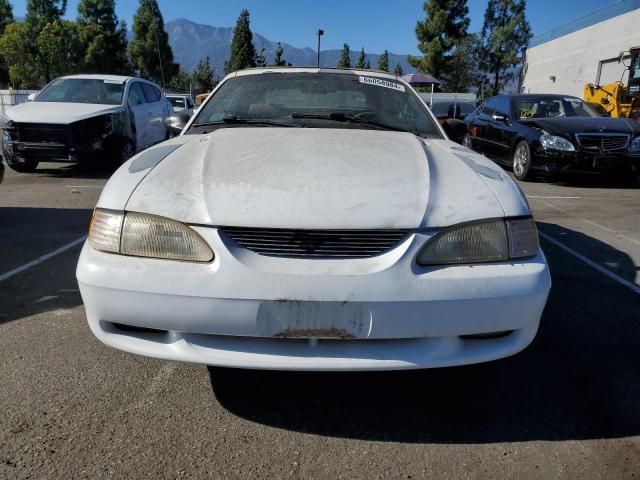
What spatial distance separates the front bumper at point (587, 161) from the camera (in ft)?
26.0

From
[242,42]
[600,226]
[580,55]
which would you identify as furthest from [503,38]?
[600,226]

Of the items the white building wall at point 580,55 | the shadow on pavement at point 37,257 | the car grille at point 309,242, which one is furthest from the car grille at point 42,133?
the white building wall at point 580,55

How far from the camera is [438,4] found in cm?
4088

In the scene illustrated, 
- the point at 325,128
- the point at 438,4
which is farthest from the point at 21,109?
the point at 438,4

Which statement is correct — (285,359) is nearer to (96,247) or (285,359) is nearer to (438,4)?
(96,247)

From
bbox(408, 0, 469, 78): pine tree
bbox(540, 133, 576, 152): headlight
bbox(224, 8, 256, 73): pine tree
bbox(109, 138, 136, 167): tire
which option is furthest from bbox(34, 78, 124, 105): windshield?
bbox(224, 8, 256, 73): pine tree

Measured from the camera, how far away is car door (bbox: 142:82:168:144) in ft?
31.4

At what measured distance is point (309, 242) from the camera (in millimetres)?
1841

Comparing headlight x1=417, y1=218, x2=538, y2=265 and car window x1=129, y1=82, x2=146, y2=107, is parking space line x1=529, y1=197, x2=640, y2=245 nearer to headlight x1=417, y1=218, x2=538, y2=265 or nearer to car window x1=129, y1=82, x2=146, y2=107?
headlight x1=417, y1=218, x2=538, y2=265

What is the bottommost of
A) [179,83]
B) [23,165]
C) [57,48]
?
[23,165]

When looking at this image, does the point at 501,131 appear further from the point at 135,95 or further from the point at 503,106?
the point at 135,95

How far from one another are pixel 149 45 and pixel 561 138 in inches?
2097

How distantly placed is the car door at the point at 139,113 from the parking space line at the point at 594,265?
6693 mm

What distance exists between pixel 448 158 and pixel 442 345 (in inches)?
38.7
